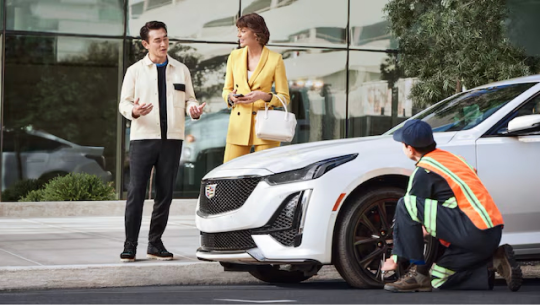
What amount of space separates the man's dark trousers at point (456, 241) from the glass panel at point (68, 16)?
470 inches

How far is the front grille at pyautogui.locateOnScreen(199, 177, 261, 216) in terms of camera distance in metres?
6.80

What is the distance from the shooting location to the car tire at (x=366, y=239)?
6559 mm

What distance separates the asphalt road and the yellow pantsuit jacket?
1.43 metres

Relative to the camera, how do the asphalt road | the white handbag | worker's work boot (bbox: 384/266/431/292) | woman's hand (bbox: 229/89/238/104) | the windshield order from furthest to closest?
woman's hand (bbox: 229/89/238/104)
the white handbag
the windshield
worker's work boot (bbox: 384/266/431/292)
the asphalt road

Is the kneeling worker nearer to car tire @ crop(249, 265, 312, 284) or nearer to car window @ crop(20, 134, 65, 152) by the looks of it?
car tire @ crop(249, 265, 312, 284)

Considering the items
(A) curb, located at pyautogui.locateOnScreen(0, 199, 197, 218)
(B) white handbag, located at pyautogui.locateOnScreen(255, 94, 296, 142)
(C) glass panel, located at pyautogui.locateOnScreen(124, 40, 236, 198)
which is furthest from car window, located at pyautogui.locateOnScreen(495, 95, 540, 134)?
(C) glass panel, located at pyautogui.locateOnScreen(124, 40, 236, 198)

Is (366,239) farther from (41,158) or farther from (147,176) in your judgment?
(41,158)

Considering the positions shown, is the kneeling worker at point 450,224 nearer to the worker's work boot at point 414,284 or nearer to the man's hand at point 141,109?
the worker's work boot at point 414,284

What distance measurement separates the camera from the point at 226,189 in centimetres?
698

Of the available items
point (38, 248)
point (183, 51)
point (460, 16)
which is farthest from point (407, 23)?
point (38, 248)

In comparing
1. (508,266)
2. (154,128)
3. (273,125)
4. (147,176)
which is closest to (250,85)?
(273,125)

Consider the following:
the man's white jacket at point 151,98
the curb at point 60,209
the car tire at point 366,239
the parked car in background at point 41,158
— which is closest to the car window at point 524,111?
the car tire at point 366,239

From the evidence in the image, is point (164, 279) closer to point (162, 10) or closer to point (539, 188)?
point (539, 188)

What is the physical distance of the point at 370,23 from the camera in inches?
736
